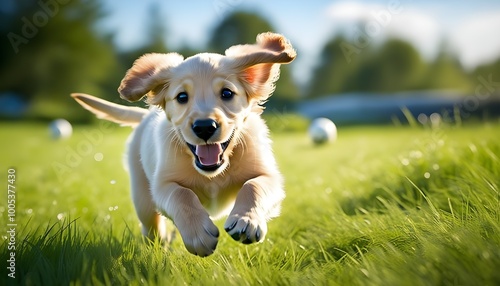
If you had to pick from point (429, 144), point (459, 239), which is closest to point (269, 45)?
point (459, 239)

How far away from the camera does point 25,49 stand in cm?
2494

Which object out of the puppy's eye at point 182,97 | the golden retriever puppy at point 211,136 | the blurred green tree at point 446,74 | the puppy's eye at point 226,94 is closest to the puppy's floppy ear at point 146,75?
the golden retriever puppy at point 211,136

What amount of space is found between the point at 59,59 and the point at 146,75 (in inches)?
933

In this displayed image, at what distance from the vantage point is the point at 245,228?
2.25m

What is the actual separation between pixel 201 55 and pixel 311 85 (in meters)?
26.7

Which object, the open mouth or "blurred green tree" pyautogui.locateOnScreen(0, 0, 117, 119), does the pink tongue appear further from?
"blurred green tree" pyautogui.locateOnScreen(0, 0, 117, 119)

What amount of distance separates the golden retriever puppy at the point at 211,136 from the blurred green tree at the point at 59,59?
22.8 metres

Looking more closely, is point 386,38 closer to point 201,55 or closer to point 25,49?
point 25,49

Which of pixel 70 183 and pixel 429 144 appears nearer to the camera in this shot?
pixel 429 144

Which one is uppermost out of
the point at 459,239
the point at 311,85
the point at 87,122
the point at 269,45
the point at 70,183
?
the point at 269,45

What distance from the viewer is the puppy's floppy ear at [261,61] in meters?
2.74

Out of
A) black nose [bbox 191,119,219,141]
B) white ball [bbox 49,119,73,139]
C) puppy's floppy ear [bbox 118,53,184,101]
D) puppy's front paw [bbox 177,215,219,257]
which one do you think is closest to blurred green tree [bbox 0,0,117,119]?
white ball [bbox 49,119,73,139]

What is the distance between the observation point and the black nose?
2.43 m

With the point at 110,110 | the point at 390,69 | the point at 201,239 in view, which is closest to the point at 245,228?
the point at 201,239
